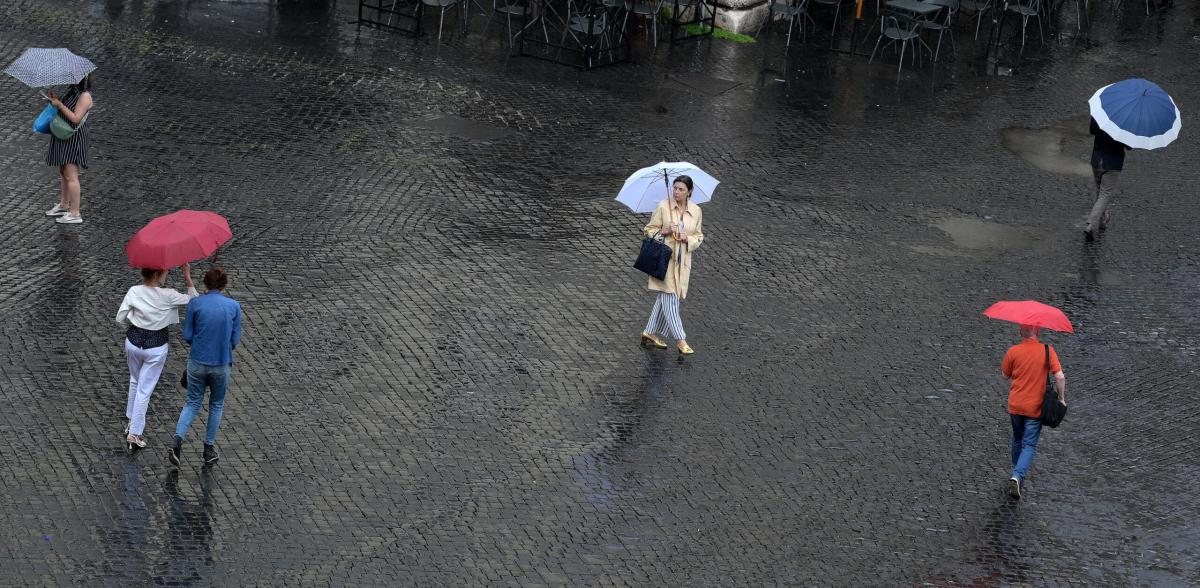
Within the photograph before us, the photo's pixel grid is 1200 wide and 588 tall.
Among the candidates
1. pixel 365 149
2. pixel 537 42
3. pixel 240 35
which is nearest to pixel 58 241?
pixel 365 149

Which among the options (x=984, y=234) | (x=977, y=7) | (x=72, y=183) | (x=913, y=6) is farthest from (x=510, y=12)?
(x=72, y=183)

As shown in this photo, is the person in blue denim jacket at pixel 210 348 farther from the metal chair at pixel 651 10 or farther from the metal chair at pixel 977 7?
the metal chair at pixel 977 7

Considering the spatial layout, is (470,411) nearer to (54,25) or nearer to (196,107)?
(196,107)

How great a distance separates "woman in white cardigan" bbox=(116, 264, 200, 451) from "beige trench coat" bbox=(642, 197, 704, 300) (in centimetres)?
342

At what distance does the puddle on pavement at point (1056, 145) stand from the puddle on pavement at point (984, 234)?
82.8 inches

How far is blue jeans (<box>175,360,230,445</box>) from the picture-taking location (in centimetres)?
803

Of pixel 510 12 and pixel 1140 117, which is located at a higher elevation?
pixel 1140 117

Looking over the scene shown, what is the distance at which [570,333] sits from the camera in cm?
1038

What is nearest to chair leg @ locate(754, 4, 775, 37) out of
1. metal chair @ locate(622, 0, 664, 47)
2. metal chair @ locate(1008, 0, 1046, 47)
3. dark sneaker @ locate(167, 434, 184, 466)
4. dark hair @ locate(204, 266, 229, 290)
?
metal chair @ locate(622, 0, 664, 47)

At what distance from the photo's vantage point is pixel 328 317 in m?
10.2

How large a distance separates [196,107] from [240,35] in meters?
3.04

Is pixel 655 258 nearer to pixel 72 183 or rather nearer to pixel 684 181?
pixel 684 181

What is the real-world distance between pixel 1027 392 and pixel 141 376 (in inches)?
204

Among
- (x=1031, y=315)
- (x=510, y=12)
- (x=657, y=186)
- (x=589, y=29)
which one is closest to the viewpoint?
(x=1031, y=315)
